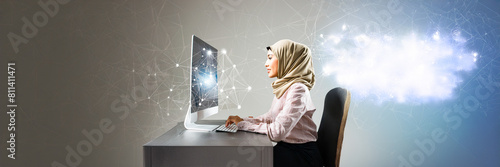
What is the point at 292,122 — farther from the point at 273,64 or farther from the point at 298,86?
the point at 273,64

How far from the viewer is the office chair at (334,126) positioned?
1417mm

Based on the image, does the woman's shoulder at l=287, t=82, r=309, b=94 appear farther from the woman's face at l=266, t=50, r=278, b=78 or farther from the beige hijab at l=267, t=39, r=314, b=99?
the woman's face at l=266, t=50, r=278, b=78

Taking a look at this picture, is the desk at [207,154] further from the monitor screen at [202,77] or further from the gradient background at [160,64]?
the gradient background at [160,64]

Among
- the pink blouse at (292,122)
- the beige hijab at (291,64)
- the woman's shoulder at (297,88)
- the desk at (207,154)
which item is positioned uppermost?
the beige hijab at (291,64)

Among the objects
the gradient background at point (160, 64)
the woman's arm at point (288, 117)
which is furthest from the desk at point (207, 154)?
the gradient background at point (160, 64)

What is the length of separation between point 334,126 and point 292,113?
22 cm

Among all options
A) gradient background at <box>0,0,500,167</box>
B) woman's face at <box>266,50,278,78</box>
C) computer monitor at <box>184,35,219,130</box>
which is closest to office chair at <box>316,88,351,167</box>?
woman's face at <box>266,50,278,78</box>

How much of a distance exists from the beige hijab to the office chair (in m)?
0.18

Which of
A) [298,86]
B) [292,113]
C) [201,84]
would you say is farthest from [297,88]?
[201,84]

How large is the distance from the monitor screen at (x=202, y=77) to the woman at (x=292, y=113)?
204 mm

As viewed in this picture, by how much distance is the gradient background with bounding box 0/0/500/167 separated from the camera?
2.56 m

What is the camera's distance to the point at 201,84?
1.63 metres

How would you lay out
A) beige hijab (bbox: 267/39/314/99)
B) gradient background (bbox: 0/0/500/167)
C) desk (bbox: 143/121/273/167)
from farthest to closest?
gradient background (bbox: 0/0/500/167) < beige hijab (bbox: 267/39/314/99) < desk (bbox: 143/121/273/167)

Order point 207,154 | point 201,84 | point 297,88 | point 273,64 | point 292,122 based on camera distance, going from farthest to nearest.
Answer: point 273,64 → point 201,84 → point 297,88 → point 292,122 → point 207,154
